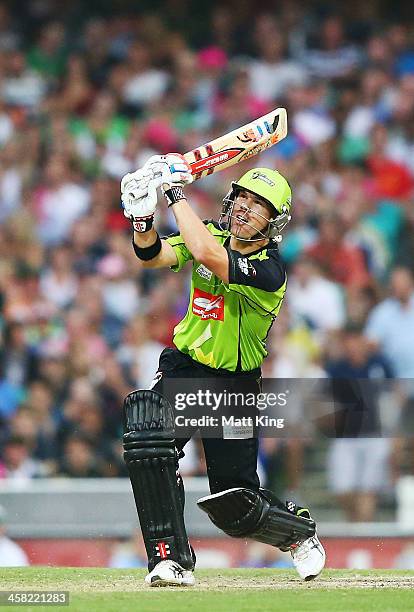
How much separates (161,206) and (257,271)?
5.85 meters

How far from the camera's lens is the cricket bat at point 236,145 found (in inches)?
253

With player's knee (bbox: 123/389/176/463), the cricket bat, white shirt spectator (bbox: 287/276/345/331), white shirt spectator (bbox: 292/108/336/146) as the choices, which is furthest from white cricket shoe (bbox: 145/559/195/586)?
white shirt spectator (bbox: 292/108/336/146)

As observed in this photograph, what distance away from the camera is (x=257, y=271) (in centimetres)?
594

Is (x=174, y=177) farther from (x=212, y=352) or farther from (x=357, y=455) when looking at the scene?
(x=357, y=455)

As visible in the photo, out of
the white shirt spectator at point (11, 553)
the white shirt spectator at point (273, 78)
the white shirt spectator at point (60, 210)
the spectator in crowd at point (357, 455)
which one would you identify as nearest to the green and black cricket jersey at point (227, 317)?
the spectator in crowd at point (357, 455)

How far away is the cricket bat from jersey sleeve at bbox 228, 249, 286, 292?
23.2 inches

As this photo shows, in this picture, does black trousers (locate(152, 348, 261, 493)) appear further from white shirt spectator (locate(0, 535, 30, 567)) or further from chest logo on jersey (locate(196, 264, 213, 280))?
white shirt spectator (locate(0, 535, 30, 567))

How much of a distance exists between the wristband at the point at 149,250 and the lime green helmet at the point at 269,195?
379mm

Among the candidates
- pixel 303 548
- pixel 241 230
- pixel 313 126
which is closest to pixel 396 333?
pixel 313 126

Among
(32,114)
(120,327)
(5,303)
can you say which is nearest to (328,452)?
(120,327)

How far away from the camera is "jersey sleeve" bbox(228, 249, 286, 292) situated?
5.85 m

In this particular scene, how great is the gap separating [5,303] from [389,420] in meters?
3.76

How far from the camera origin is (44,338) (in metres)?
10.9

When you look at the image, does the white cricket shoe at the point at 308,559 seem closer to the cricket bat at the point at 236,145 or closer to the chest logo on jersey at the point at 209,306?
the chest logo on jersey at the point at 209,306
